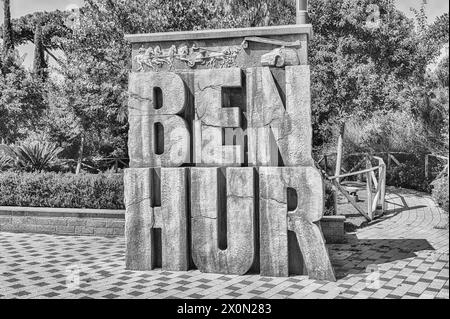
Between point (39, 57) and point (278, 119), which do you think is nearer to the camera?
point (278, 119)

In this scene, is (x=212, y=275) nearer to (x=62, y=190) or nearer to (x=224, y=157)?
(x=224, y=157)

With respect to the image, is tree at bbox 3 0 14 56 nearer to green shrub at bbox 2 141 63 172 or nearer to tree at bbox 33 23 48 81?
tree at bbox 33 23 48 81

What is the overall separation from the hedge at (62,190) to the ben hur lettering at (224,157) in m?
2.87

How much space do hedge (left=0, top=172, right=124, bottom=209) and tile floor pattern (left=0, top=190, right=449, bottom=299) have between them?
3.12 feet

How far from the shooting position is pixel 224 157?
226 inches

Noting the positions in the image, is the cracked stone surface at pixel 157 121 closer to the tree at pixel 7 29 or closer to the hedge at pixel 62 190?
the hedge at pixel 62 190

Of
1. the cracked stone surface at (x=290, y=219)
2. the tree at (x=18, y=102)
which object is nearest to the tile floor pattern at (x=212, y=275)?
the cracked stone surface at (x=290, y=219)

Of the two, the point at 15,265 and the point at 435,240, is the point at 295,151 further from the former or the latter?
the point at 15,265

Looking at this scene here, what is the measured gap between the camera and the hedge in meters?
8.64

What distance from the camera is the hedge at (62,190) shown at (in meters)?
8.64

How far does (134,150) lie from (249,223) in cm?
184

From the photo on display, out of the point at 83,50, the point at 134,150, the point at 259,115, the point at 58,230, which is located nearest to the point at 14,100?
the point at 83,50

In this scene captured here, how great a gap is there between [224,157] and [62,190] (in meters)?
4.58

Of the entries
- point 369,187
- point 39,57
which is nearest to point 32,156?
point 369,187
